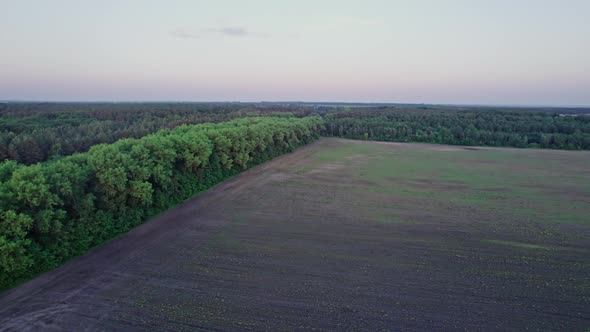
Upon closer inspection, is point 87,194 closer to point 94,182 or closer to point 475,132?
point 94,182

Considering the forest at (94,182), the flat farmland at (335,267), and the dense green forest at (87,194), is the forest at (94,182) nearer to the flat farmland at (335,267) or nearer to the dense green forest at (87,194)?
the dense green forest at (87,194)

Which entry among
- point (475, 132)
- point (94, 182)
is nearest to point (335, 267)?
point (94, 182)

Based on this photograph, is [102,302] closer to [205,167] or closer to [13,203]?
[13,203]

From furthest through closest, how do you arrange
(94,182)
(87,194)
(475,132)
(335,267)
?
(475,132), (94,182), (87,194), (335,267)

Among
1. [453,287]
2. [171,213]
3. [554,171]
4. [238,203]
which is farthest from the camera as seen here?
[554,171]

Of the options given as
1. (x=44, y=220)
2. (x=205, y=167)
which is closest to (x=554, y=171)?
(x=205, y=167)

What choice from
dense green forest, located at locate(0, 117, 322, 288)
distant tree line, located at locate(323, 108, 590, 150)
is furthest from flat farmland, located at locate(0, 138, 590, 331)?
distant tree line, located at locate(323, 108, 590, 150)
